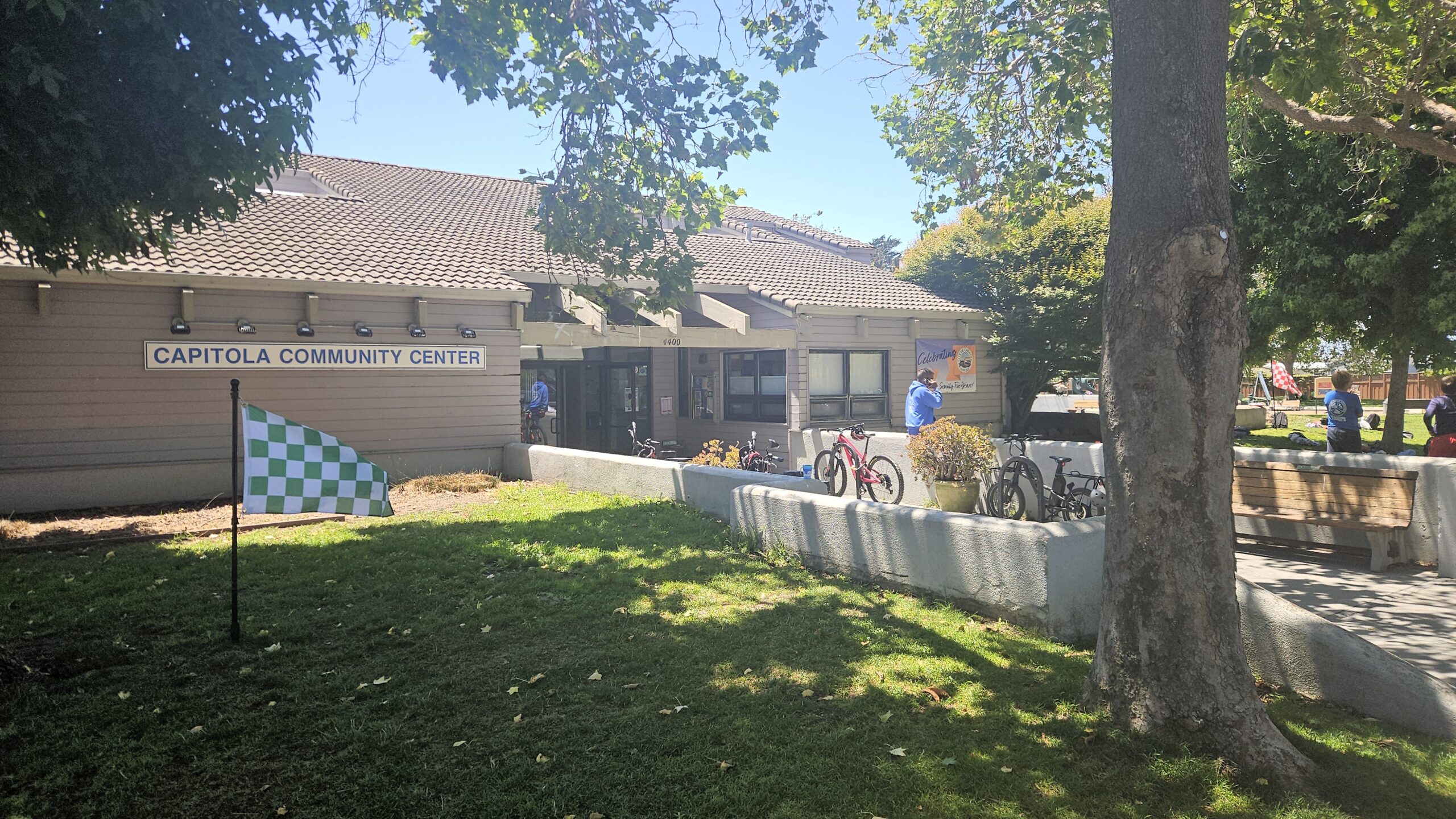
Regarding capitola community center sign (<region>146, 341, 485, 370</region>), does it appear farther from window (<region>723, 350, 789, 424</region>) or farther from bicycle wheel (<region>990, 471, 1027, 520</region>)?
bicycle wheel (<region>990, 471, 1027, 520</region>)

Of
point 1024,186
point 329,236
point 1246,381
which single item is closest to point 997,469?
point 1024,186

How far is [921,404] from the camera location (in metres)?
11.1

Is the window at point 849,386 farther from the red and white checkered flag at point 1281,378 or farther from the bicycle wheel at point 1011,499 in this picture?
the red and white checkered flag at point 1281,378

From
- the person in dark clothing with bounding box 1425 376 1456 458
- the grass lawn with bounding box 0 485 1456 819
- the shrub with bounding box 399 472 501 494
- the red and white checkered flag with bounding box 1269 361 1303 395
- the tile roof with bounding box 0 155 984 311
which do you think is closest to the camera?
the grass lawn with bounding box 0 485 1456 819

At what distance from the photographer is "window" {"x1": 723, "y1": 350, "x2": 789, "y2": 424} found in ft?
58.7

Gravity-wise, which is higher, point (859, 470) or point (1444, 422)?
point (1444, 422)

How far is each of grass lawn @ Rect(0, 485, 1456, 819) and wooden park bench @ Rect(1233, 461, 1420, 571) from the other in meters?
3.94

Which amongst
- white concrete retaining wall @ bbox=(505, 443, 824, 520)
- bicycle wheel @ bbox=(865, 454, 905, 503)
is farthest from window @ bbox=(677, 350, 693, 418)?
bicycle wheel @ bbox=(865, 454, 905, 503)

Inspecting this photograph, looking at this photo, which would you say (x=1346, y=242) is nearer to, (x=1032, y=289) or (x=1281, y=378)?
(x=1032, y=289)

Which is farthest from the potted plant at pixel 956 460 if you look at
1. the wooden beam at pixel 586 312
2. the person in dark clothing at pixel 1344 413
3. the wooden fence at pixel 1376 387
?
the wooden fence at pixel 1376 387

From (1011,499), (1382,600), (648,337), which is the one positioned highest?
(648,337)

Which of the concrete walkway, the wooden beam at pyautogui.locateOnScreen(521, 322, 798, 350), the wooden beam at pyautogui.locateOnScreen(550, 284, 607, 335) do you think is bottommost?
the concrete walkway

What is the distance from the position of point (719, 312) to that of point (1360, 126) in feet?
32.6

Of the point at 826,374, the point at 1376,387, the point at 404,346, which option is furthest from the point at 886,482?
the point at 1376,387
